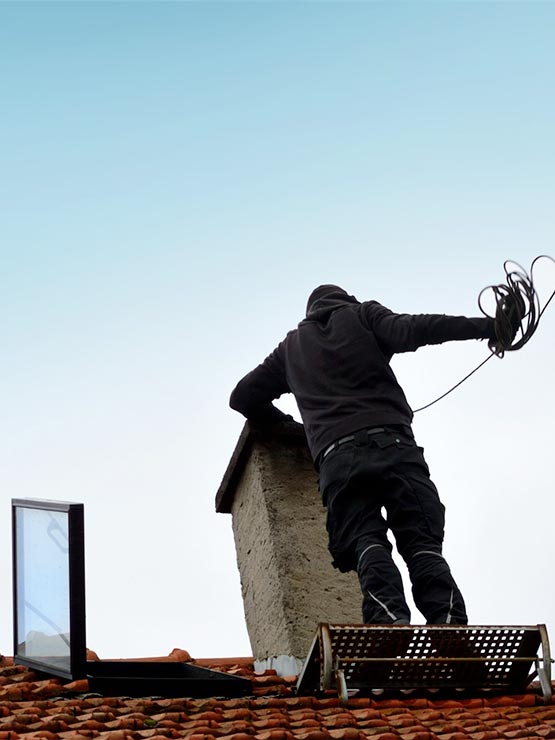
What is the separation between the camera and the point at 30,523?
20.3 ft

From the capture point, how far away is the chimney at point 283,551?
657 cm

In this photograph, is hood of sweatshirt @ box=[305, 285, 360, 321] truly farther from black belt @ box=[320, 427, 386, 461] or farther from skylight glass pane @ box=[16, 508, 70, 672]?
skylight glass pane @ box=[16, 508, 70, 672]

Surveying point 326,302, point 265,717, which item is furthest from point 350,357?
point 265,717

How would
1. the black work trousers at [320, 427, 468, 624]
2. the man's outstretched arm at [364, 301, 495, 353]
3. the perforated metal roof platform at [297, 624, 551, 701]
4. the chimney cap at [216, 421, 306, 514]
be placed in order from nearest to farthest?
the perforated metal roof platform at [297, 624, 551, 701] → the black work trousers at [320, 427, 468, 624] → the man's outstretched arm at [364, 301, 495, 353] → the chimney cap at [216, 421, 306, 514]

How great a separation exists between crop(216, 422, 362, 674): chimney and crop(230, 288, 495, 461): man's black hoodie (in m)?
0.57

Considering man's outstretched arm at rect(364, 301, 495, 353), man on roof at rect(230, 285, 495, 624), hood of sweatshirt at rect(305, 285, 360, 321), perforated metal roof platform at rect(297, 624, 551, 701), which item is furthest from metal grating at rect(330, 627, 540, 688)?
hood of sweatshirt at rect(305, 285, 360, 321)

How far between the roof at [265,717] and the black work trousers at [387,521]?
0.45 metres

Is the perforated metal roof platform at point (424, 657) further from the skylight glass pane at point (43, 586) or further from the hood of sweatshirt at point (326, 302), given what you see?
the hood of sweatshirt at point (326, 302)

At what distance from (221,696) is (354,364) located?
1.75 meters

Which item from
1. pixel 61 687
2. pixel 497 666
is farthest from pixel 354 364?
pixel 61 687

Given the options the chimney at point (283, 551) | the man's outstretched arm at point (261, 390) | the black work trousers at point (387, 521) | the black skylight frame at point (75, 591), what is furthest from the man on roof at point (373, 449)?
the black skylight frame at point (75, 591)

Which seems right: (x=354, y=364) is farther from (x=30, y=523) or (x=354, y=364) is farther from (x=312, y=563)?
(x=30, y=523)

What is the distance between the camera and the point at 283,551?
6777 millimetres

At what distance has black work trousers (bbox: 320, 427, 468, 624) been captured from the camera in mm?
5500
